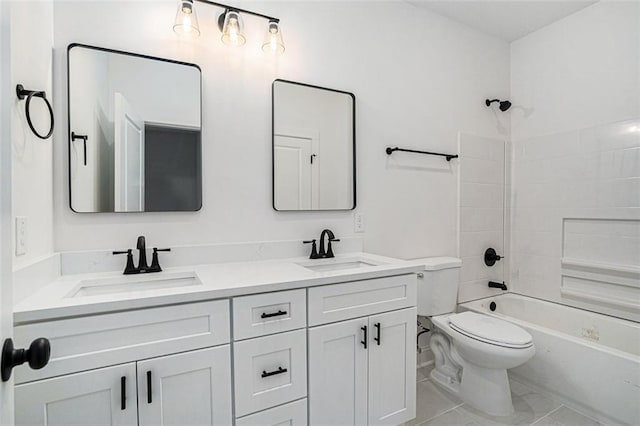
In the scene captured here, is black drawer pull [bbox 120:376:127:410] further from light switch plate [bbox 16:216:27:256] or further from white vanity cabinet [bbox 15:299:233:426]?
light switch plate [bbox 16:216:27:256]

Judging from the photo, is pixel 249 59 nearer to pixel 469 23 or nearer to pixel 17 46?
pixel 17 46

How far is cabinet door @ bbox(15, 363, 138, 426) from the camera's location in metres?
0.95

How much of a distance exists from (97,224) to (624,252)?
3.05 metres

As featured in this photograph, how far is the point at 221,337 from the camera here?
119 cm

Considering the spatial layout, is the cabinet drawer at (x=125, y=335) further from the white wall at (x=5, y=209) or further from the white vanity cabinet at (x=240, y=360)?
the white wall at (x=5, y=209)

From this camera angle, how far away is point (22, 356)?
0.57 m

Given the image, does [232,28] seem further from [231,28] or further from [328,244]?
[328,244]

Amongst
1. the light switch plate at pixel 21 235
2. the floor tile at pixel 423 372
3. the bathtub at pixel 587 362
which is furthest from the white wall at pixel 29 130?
the bathtub at pixel 587 362

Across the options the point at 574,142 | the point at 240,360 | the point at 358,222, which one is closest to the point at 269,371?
the point at 240,360

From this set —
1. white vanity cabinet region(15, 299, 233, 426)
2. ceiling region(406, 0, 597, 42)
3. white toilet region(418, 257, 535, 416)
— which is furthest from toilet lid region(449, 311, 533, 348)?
ceiling region(406, 0, 597, 42)

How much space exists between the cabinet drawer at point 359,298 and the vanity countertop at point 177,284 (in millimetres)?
33

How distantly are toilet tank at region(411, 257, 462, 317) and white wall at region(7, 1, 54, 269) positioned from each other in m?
1.95

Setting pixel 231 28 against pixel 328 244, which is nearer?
pixel 231 28

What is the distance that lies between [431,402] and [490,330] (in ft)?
1.89
